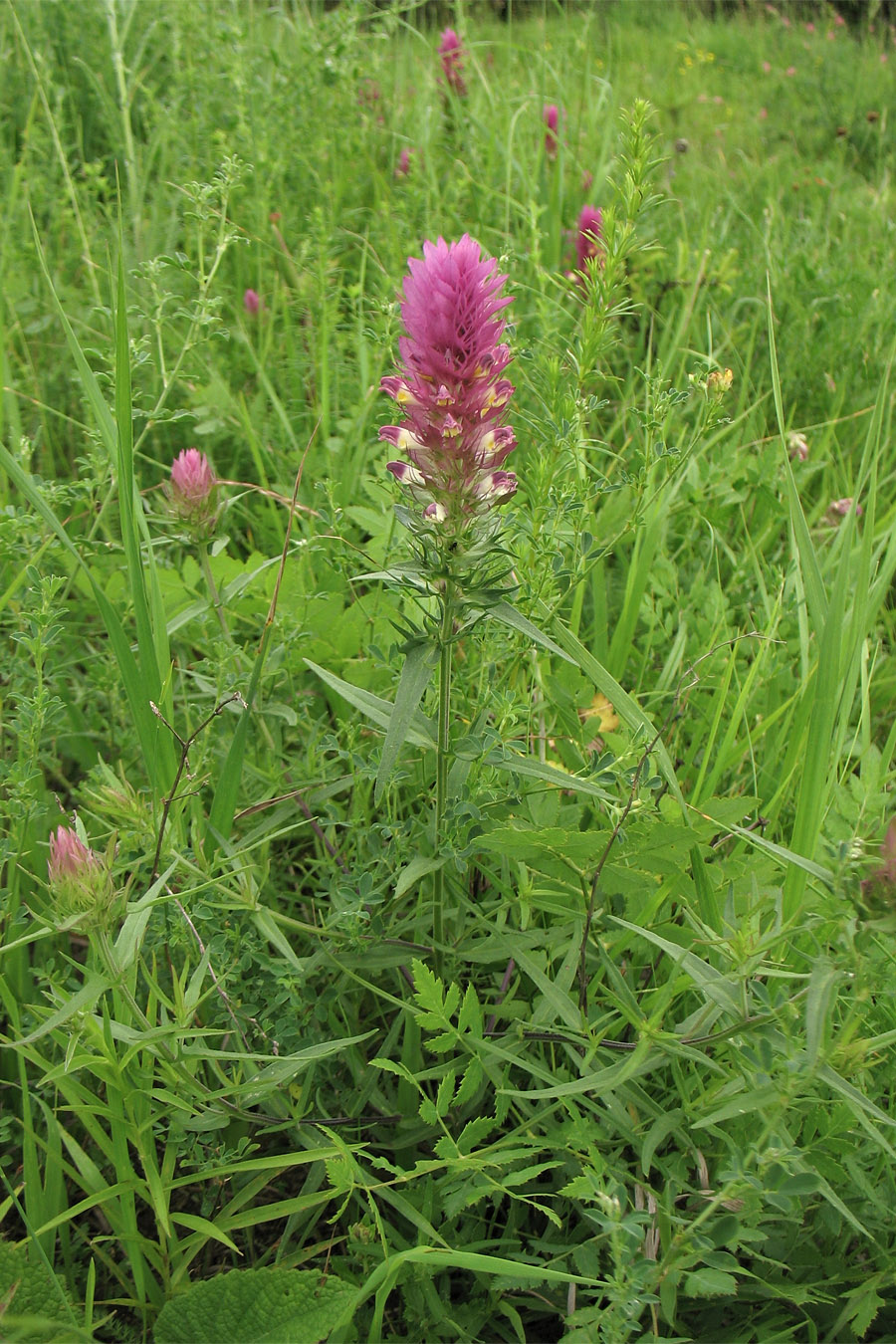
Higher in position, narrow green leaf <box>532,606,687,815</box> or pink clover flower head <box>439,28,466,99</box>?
pink clover flower head <box>439,28,466,99</box>

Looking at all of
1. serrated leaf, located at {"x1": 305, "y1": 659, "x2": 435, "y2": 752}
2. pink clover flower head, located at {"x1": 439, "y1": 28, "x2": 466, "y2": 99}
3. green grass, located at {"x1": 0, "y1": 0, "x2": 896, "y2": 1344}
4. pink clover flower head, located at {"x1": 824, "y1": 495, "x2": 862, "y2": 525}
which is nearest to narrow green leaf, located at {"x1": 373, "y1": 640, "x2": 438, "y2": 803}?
green grass, located at {"x1": 0, "y1": 0, "x2": 896, "y2": 1344}

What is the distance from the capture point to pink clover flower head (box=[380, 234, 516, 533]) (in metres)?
1.04

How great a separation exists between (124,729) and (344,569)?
476 millimetres

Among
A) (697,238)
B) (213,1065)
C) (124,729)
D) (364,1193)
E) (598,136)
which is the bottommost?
(364,1193)

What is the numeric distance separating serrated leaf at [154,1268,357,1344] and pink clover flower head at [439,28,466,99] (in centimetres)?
355

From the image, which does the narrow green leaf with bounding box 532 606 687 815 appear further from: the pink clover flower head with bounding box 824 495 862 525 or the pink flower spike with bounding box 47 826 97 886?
the pink clover flower head with bounding box 824 495 862 525

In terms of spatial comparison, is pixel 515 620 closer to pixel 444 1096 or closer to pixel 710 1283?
pixel 444 1096

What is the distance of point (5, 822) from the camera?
1647 mm

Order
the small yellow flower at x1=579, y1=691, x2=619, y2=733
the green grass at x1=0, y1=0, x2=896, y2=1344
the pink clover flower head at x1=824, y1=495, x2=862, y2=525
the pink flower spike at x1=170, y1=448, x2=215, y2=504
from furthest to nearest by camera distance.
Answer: the pink clover flower head at x1=824, y1=495, x2=862, y2=525 < the small yellow flower at x1=579, y1=691, x2=619, y2=733 < the pink flower spike at x1=170, y1=448, x2=215, y2=504 < the green grass at x1=0, y1=0, x2=896, y2=1344

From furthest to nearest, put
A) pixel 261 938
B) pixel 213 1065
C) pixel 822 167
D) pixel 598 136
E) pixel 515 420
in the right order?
pixel 822 167, pixel 598 136, pixel 515 420, pixel 261 938, pixel 213 1065

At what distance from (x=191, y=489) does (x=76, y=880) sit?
0.66m

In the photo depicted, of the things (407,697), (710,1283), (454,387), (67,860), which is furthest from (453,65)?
(710,1283)

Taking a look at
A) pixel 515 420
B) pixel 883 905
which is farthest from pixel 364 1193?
pixel 515 420

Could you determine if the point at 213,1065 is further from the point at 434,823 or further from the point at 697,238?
the point at 697,238
